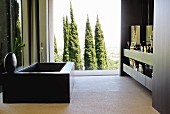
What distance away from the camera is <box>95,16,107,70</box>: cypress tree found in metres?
7.70

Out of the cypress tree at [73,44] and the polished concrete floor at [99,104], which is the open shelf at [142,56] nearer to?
the polished concrete floor at [99,104]

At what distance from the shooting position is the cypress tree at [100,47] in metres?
7.70

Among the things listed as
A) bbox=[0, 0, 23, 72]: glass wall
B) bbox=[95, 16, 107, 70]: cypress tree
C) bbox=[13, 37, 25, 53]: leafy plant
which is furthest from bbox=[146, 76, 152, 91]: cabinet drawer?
bbox=[95, 16, 107, 70]: cypress tree

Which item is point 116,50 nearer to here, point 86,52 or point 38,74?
point 86,52

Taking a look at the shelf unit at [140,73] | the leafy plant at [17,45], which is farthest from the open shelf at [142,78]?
the leafy plant at [17,45]

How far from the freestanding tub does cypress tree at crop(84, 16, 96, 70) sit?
367 centimetres

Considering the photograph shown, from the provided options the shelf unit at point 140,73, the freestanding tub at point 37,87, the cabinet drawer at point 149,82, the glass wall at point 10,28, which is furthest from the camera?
the glass wall at point 10,28

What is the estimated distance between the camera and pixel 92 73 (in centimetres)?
753

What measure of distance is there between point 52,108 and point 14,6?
3.07 metres

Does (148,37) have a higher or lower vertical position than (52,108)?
higher

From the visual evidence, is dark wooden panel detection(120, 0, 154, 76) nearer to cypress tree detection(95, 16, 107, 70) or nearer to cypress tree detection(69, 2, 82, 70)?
cypress tree detection(95, 16, 107, 70)

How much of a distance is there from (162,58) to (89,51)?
4469 millimetres

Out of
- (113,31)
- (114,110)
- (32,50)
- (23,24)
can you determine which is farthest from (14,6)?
(114,110)

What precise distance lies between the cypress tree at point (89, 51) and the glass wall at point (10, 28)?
2069 millimetres
